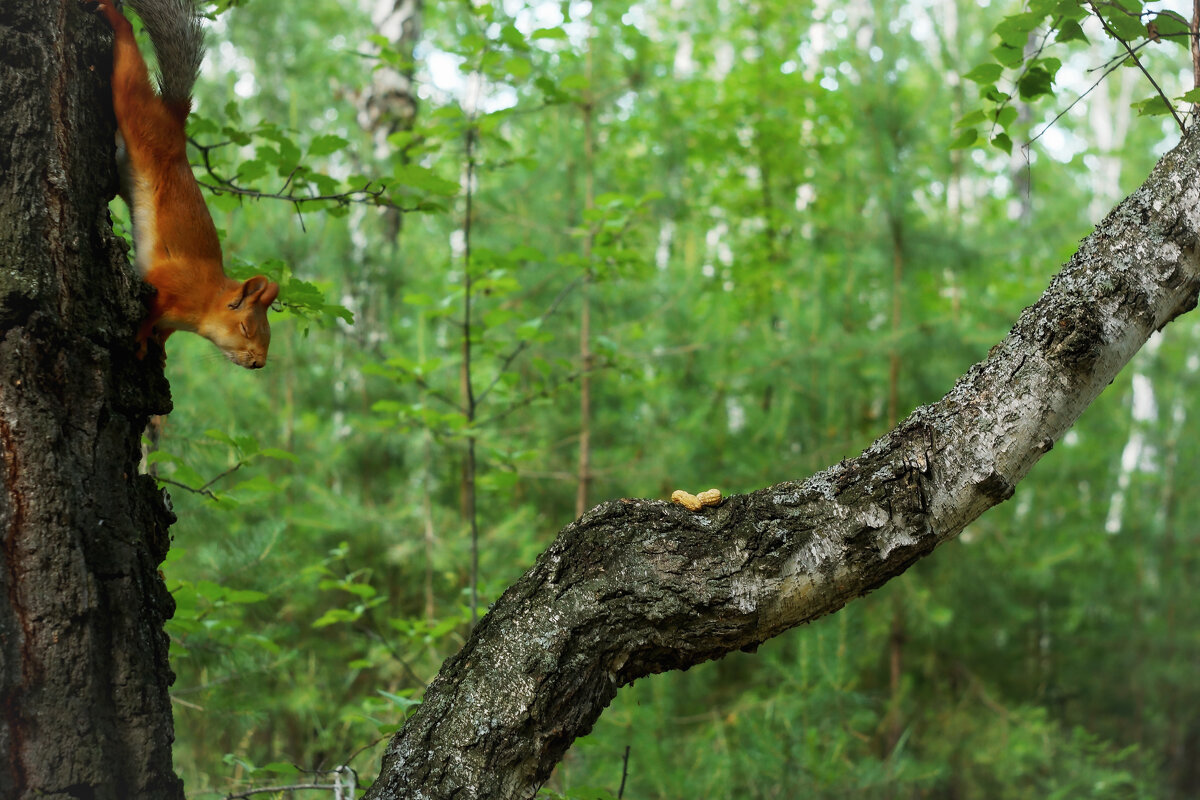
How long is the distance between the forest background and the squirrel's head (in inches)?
38.7

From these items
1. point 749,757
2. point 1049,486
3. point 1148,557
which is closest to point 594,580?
point 749,757

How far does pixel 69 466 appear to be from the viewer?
1229 mm

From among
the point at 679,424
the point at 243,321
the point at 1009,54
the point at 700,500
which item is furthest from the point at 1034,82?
the point at 679,424

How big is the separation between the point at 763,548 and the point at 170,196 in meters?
1.24

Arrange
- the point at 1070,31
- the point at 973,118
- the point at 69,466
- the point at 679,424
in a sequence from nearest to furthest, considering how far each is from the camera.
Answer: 1. the point at 69,466
2. the point at 1070,31
3. the point at 973,118
4. the point at 679,424

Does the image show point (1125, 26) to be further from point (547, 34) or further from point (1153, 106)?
point (547, 34)

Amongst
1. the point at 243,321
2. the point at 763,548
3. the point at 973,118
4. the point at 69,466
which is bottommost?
the point at 763,548

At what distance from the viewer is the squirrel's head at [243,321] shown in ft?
5.59

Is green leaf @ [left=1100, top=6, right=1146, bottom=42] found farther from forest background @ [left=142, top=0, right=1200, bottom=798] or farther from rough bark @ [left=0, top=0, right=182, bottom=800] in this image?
rough bark @ [left=0, top=0, right=182, bottom=800]

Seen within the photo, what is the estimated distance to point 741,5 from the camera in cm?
833

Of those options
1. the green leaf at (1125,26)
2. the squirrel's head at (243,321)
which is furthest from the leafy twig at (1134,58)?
the squirrel's head at (243,321)

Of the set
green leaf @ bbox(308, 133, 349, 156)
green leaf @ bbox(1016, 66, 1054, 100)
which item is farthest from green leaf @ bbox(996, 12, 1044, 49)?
green leaf @ bbox(308, 133, 349, 156)

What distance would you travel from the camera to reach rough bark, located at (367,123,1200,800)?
124 centimetres

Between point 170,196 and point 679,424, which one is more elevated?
point 679,424
